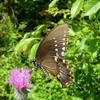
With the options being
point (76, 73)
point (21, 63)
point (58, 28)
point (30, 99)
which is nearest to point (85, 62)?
point (76, 73)

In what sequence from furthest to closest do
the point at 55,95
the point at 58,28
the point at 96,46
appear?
1. the point at 55,95
2. the point at 58,28
3. the point at 96,46

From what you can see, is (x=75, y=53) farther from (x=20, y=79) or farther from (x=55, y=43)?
(x=20, y=79)

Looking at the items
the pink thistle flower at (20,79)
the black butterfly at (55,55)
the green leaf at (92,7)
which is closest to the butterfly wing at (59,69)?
the black butterfly at (55,55)

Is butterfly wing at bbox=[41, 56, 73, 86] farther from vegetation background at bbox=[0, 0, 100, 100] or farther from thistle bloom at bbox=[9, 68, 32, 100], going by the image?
thistle bloom at bbox=[9, 68, 32, 100]

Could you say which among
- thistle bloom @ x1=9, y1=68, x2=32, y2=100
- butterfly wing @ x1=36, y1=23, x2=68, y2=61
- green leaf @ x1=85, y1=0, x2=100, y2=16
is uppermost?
green leaf @ x1=85, y1=0, x2=100, y2=16

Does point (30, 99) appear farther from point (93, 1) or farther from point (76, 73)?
point (93, 1)

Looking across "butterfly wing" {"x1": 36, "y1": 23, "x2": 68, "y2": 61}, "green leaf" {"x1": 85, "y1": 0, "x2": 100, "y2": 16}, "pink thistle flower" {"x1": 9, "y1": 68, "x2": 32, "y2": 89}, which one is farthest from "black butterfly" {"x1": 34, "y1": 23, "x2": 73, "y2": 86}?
"green leaf" {"x1": 85, "y1": 0, "x2": 100, "y2": 16}

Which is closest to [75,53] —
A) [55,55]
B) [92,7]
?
[55,55]

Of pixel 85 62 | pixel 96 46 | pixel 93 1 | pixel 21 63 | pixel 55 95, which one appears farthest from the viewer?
pixel 21 63
